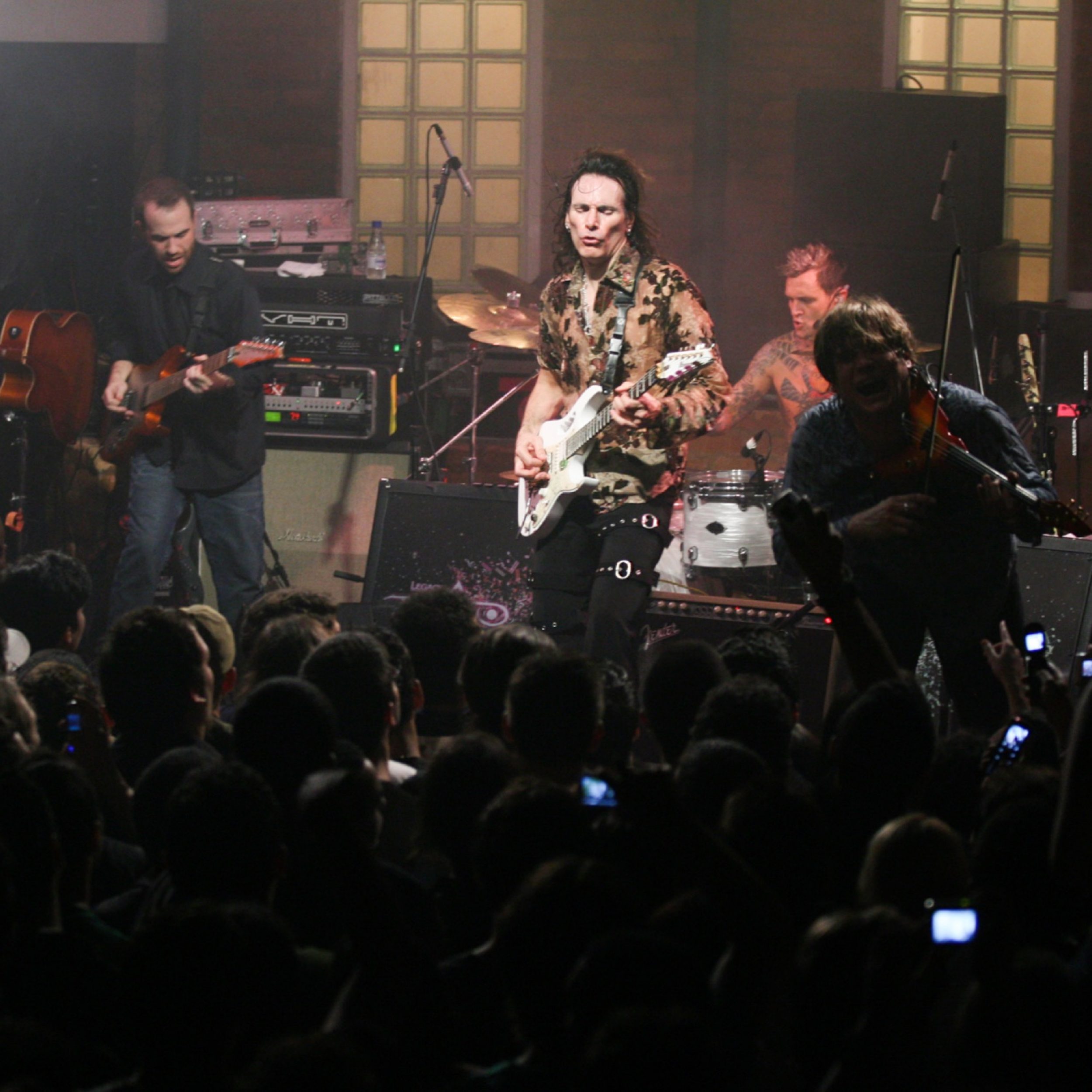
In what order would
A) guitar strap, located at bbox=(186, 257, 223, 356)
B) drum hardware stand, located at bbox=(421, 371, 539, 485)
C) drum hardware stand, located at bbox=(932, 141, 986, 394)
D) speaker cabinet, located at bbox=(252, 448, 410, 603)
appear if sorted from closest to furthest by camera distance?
guitar strap, located at bbox=(186, 257, 223, 356) → drum hardware stand, located at bbox=(421, 371, 539, 485) → speaker cabinet, located at bbox=(252, 448, 410, 603) → drum hardware stand, located at bbox=(932, 141, 986, 394)

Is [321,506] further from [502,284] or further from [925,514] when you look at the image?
[925,514]

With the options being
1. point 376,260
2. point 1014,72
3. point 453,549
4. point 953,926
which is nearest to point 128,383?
point 453,549

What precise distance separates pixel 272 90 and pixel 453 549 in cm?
469

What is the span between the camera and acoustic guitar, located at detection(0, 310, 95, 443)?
721cm

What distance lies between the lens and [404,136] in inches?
384

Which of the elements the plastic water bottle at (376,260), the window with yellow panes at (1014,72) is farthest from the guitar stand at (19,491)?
the window with yellow panes at (1014,72)

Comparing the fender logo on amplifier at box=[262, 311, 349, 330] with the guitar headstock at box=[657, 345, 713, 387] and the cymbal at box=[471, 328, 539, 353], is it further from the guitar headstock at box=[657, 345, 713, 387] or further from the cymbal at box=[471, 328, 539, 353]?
the guitar headstock at box=[657, 345, 713, 387]

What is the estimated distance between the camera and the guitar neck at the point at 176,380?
256 inches

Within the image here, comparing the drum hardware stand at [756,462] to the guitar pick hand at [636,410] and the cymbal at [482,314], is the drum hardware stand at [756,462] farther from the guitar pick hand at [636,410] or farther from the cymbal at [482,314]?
the guitar pick hand at [636,410]

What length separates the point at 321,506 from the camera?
7.46 m

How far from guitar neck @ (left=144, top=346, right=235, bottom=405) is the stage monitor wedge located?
3.79 m

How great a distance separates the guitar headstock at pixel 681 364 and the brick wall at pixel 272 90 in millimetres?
5454

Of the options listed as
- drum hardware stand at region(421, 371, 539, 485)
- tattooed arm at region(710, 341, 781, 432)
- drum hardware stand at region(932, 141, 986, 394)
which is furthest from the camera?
tattooed arm at region(710, 341, 781, 432)

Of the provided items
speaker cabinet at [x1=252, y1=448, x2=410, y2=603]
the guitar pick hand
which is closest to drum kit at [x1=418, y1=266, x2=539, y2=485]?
speaker cabinet at [x1=252, y1=448, x2=410, y2=603]
